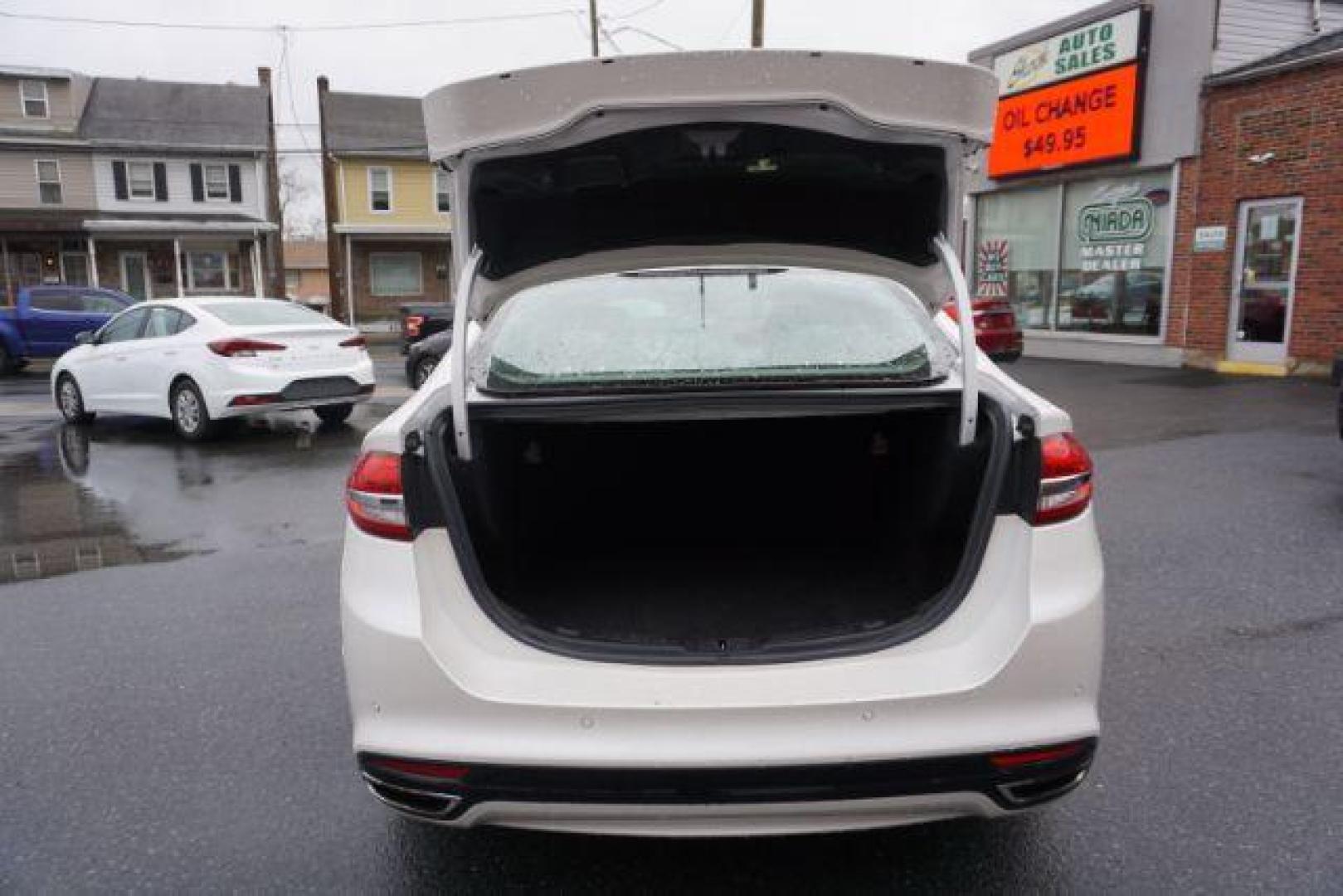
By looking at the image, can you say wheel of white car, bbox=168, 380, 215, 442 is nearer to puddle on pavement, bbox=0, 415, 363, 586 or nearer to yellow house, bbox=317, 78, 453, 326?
puddle on pavement, bbox=0, 415, 363, 586

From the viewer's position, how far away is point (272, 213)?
3344 cm

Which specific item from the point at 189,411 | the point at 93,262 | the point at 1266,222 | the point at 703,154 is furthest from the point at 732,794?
the point at 93,262

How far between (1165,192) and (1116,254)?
129 cm

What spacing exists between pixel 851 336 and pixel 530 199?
1057mm

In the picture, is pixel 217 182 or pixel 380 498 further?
pixel 217 182

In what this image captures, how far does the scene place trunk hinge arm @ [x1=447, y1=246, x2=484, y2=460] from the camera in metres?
2.40

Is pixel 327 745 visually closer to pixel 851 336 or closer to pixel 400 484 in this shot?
pixel 400 484

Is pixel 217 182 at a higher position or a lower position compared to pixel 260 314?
higher

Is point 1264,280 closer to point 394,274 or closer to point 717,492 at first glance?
point 717,492

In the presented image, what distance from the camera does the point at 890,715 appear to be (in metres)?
2.04

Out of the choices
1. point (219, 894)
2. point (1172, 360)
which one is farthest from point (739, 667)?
point (1172, 360)

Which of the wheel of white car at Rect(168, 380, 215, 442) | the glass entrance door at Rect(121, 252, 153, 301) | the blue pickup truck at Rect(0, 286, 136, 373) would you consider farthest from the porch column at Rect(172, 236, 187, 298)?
the wheel of white car at Rect(168, 380, 215, 442)

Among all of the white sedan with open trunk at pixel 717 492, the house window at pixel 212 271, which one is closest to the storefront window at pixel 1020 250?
the white sedan with open trunk at pixel 717 492

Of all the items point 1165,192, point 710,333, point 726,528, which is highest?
point 1165,192
